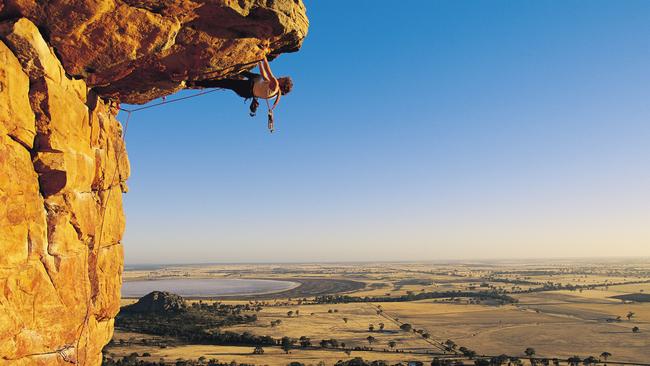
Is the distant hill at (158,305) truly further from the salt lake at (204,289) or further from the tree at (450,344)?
the tree at (450,344)

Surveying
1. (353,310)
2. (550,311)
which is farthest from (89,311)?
(550,311)

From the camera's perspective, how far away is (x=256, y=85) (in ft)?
34.4

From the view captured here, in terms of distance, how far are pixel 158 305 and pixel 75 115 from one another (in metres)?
69.1

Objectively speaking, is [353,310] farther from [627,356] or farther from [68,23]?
[68,23]

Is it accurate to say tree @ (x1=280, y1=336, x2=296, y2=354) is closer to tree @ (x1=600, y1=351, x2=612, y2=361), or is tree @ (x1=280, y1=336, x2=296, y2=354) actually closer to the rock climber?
tree @ (x1=600, y1=351, x2=612, y2=361)

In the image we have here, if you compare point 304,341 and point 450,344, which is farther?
point 304,341

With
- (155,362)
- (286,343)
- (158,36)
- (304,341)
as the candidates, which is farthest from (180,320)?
(158,36)

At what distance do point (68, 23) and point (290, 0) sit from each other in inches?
152

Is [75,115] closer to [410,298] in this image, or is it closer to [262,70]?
[262,70]

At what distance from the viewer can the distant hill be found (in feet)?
229

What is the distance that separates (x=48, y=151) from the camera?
24.3 ft

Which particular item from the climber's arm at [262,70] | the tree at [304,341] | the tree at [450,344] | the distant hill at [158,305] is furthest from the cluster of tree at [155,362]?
the climber's arm at [262,70]

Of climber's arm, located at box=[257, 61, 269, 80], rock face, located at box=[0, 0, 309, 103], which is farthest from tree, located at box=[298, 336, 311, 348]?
rock face, located at box=[0, 0, 309, 103]

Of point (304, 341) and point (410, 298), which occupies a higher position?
point (304, 341)
